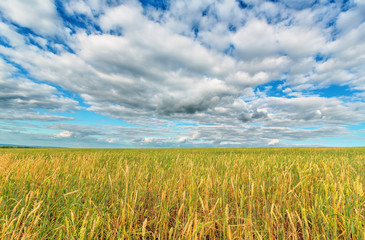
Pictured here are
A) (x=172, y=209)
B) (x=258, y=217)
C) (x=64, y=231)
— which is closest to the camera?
(x=64, y=231)

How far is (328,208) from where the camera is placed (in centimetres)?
258

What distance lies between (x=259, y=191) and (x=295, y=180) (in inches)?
59.8

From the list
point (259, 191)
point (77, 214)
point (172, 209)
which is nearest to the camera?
point (77, 214)

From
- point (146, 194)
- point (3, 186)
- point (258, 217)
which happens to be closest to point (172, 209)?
point (146, 194)

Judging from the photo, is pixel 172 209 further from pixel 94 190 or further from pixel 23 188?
pixel 23 188

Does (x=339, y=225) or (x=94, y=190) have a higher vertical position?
(x=94, y=190)

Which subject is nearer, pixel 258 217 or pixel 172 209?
pixel 258 217

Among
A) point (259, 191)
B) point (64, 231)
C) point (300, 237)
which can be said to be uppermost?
point (259, 191)

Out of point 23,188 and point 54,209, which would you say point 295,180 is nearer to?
point 54,209

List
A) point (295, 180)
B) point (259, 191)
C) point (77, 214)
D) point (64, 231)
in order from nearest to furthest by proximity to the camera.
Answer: point (64, 231) < point (77, 214) < point (259, 191) < point (295, 180)

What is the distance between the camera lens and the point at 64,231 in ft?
7.98

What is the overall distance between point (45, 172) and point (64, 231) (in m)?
3.02

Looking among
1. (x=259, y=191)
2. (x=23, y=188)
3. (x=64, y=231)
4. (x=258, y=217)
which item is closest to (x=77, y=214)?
(x=64, y=231)

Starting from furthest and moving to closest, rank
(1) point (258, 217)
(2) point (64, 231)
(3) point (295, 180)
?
(3) point (295, 180), (1) point (258, 217), (2) point (64, 231)
